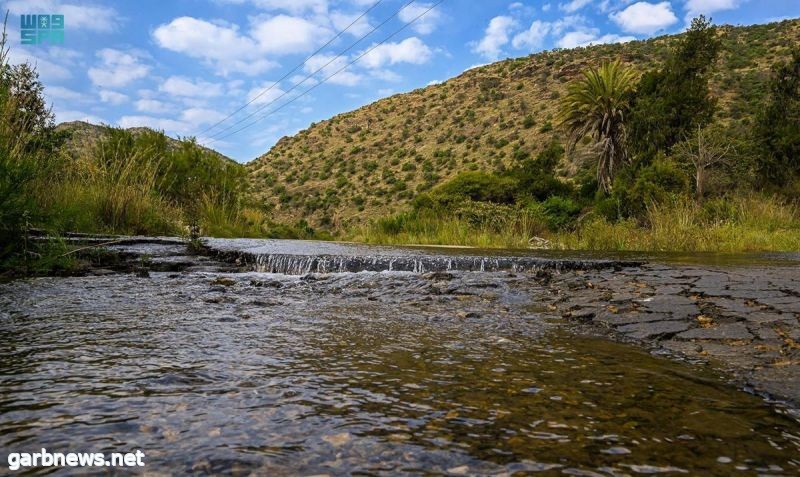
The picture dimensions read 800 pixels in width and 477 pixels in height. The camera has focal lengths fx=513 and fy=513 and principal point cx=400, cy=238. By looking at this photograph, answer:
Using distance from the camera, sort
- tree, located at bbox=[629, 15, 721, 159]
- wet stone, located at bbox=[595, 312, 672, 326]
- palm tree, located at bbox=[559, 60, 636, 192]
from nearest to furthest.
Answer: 1. wet stone, located at bbox=[595, 312, 672, 326]
2. tree, located at bbox=[629, 15, 721, 159]
3. palm tree, located at bbox=[559, 60, 636, 192]

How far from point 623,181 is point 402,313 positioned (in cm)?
1662

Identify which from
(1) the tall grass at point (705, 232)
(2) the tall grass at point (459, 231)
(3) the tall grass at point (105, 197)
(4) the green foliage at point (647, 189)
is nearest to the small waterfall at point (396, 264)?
(3) the tall grass at point (105, 197)

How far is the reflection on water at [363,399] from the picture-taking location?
4.83 feet

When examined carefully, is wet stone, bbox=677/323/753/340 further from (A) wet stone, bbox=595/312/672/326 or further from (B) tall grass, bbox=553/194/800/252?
(B) tall grass, bbox=553/194/800/252

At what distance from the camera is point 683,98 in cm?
1905

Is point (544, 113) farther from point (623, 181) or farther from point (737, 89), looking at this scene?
point (623, 181)

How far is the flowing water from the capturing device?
1.47 m

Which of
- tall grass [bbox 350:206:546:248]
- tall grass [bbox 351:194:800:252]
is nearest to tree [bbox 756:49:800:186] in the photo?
tall grass [bbox 351:194:800:252]

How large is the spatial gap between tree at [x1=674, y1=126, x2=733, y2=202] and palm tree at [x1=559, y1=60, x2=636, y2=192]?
4.10 metres

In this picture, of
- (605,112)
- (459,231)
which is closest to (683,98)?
(605,112)

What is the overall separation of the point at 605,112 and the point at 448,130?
69.6ft

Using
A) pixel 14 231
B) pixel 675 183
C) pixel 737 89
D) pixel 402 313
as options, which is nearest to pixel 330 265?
pixel 402 313

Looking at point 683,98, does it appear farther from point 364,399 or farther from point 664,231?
point 364,399

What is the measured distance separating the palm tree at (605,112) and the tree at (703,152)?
→ 13.5ft
